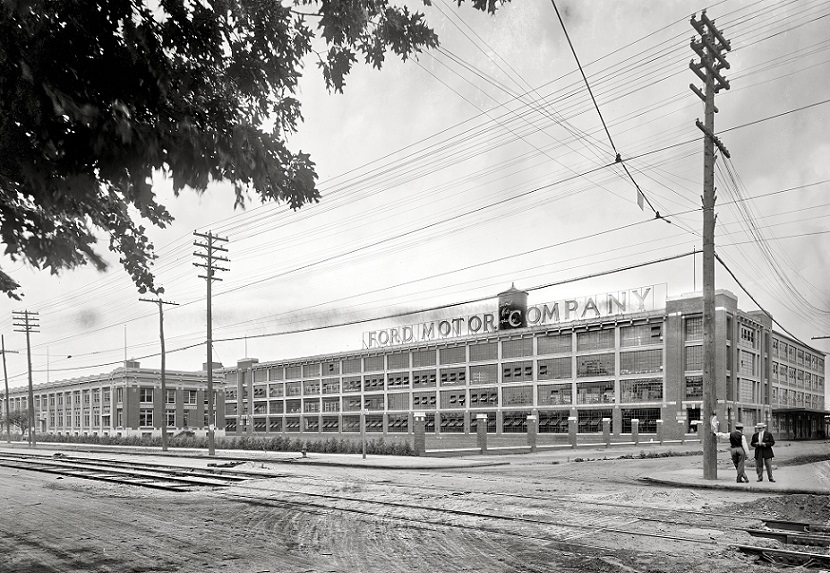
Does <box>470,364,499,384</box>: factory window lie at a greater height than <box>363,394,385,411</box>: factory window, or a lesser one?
greater

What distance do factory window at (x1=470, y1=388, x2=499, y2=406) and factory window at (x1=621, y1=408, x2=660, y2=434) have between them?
55.2 ft

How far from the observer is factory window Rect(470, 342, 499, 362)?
79.4m

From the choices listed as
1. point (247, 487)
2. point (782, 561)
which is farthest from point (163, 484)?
point (782, 561)

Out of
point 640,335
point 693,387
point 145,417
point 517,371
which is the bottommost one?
point 145,417

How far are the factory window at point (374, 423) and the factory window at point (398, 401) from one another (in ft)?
8.53

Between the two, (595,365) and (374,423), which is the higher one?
(595,365)

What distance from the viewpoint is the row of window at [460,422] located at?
212 feet

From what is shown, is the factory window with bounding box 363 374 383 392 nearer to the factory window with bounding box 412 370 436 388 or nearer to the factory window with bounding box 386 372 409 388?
the factory window with bounding box 386 372 409 388

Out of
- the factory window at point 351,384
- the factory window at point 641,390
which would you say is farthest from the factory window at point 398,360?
the factory window at point 641,390

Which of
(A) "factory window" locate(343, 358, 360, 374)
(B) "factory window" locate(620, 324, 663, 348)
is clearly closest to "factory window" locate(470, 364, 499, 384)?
(B) "factory window" locate(620, 324, 663, 348)

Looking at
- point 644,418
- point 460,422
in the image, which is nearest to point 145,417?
point 460,422

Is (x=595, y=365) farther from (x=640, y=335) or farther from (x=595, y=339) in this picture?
(x=640, y=335)

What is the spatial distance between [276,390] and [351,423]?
61.2 feet

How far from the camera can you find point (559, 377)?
236 feet
